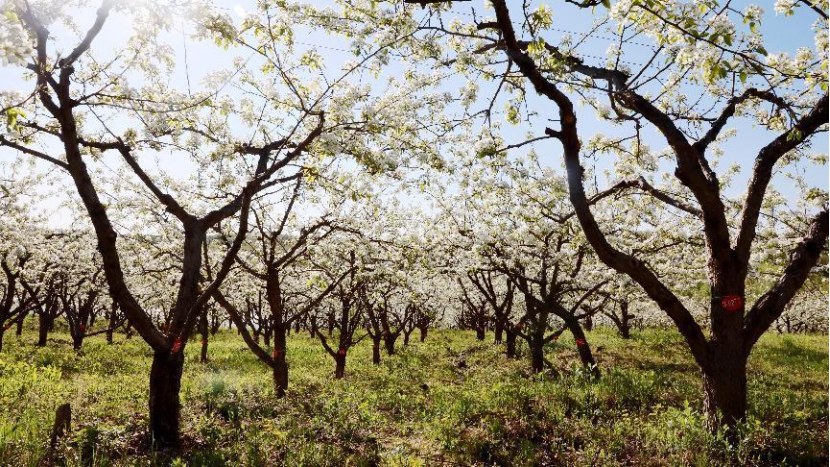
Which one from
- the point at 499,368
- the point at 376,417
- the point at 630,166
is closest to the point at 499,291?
the point at 499,368

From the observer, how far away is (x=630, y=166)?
10477mm

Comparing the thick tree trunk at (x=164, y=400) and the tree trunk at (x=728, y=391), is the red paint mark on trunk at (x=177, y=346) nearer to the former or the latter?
the thick tree trunk at (x=164, y=400)

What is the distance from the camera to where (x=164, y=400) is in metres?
7.31

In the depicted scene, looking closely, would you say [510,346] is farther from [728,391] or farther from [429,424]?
[728,391]

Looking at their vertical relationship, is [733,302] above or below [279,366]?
above

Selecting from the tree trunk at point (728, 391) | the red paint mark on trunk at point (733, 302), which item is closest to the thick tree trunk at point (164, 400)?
the tree trunk at point (728, 391)

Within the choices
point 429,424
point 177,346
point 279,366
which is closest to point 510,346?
point 279,366

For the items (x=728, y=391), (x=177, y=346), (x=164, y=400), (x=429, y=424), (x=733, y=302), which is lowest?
(x=429, y=424)

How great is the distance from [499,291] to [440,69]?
26449 mm

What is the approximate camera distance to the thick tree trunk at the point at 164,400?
723 centimetres

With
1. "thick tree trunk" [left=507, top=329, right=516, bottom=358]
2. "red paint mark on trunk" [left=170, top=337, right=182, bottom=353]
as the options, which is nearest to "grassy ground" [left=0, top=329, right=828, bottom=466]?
"red paint mark on trunk" [left=170, top=337, right=182, bottom=353]

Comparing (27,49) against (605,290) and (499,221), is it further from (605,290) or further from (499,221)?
(605,290)

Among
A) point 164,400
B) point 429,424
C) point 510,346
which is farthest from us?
point 510,346

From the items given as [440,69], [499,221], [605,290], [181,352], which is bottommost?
[181,352]
